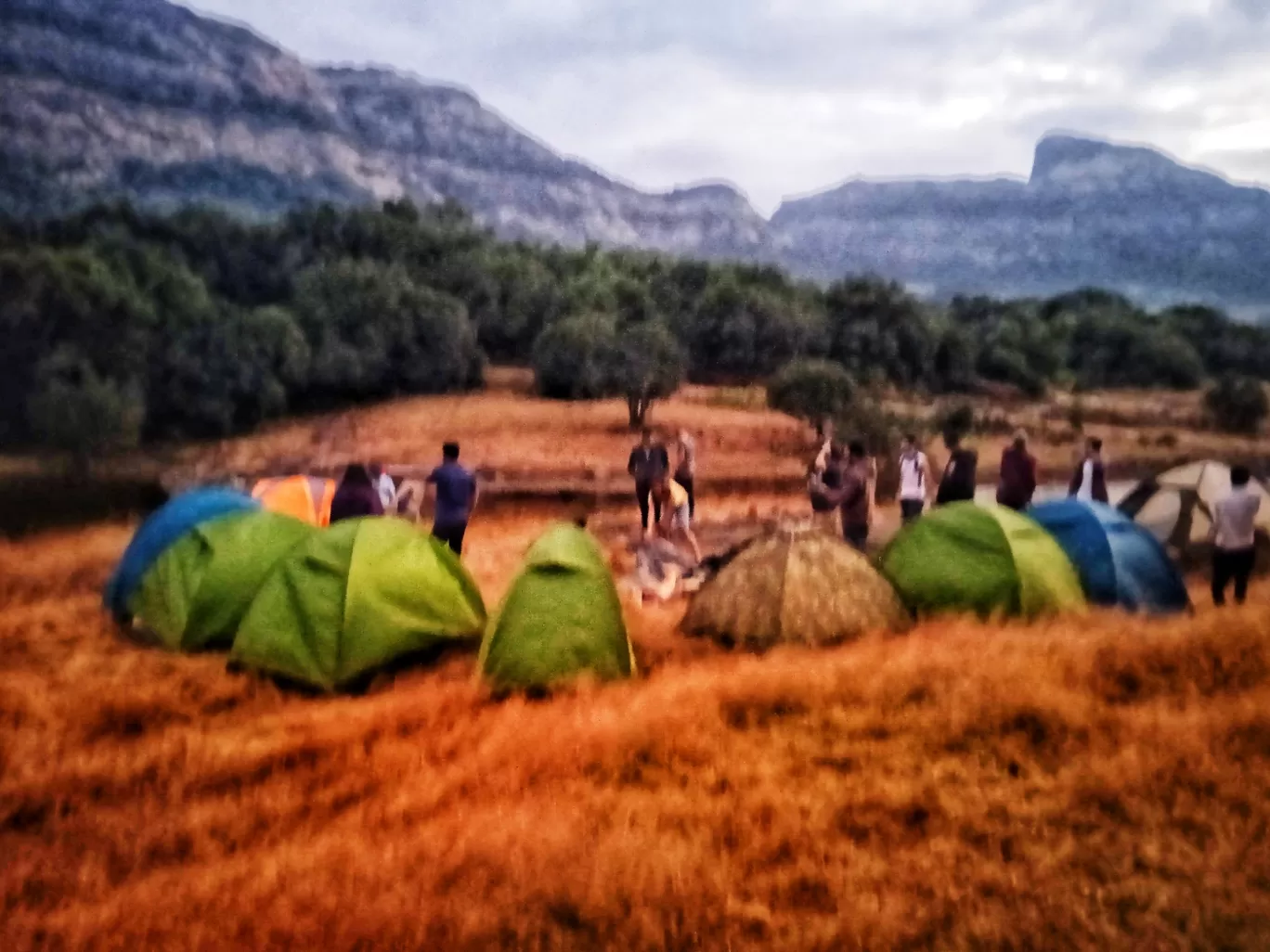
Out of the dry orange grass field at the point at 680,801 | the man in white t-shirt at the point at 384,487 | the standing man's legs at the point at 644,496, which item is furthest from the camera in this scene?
the man in white t-shirt at the point at 384,487

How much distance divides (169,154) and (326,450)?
10.6 meters

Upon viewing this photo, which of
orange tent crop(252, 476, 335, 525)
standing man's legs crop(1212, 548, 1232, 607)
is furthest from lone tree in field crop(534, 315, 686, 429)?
standing man's legs crop(1212, 548, 1232, 607)

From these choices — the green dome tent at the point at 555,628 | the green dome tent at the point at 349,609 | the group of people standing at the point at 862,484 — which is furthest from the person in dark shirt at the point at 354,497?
the group of people standing at the point at 862,484

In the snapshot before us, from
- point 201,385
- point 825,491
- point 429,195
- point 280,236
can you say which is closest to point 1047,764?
point 825,491

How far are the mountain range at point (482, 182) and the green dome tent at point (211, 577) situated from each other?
9.20 meters

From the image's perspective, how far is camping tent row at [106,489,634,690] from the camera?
20.2ft

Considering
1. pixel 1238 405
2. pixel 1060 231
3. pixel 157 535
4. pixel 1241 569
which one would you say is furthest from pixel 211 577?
pixel 1060 231

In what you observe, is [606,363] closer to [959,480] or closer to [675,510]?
[675,510]

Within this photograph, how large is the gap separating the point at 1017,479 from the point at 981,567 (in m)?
2.16

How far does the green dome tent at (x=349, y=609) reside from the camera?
643 centimetres

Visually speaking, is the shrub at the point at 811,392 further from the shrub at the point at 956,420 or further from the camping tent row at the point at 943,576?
the camping tent row at the point at 943,576

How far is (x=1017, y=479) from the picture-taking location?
9109mm

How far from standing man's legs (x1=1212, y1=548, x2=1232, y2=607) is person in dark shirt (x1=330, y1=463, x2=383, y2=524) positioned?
6.74m

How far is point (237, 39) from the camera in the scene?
18.3 metres
